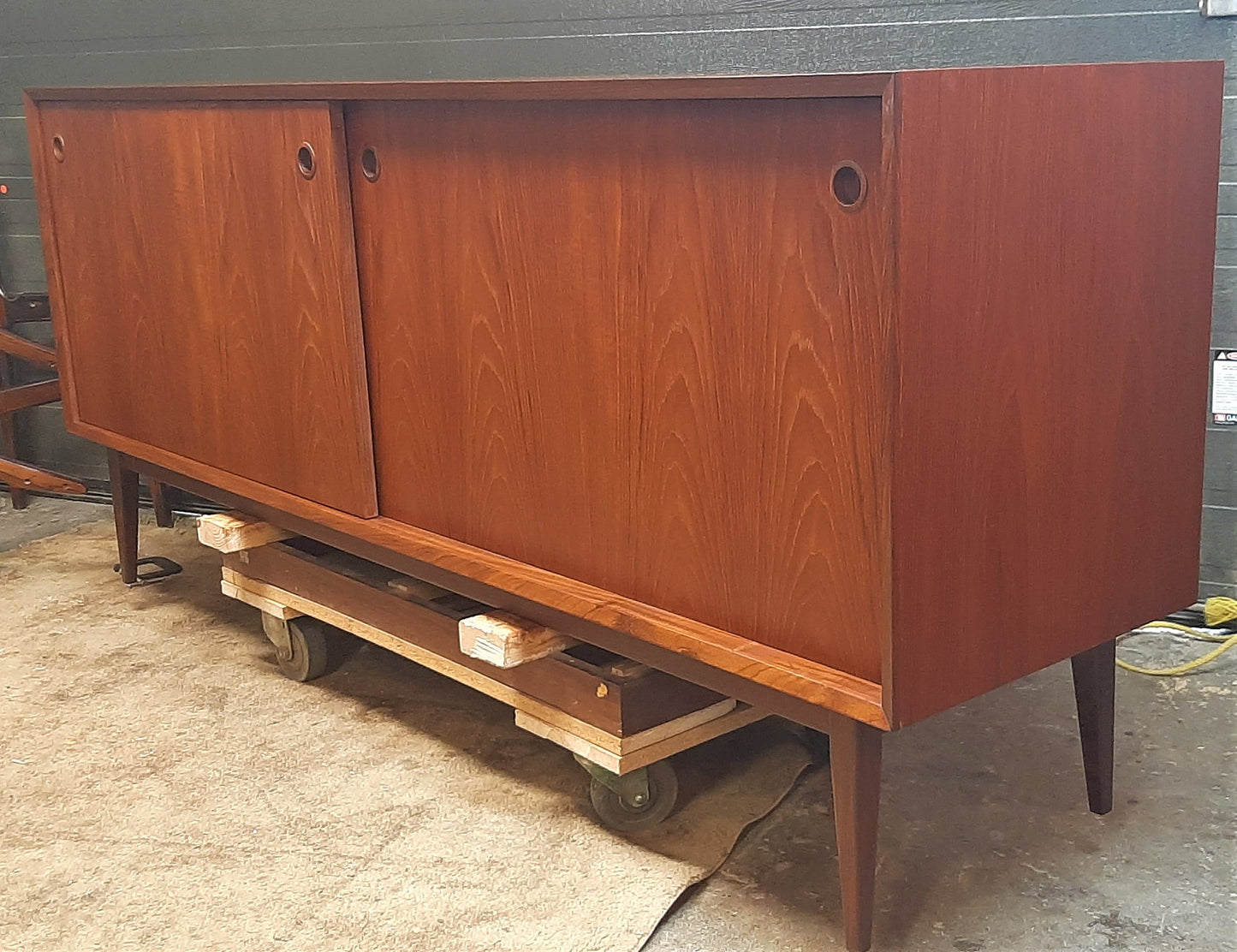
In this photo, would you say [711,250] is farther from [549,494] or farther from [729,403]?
[549,494]

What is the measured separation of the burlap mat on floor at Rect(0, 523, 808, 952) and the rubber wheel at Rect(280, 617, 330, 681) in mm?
24

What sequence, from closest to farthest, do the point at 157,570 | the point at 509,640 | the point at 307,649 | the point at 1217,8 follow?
the point at 509,640 → the point at 1217,8 → the point at 307,649 → the point at 157,570

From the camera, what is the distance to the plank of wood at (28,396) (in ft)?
9.64

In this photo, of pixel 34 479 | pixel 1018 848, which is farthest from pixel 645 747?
pixel 34 479

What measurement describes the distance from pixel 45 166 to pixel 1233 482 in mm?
2060

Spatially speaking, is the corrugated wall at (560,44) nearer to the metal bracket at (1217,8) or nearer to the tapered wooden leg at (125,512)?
the metal bracket at (1217,8)

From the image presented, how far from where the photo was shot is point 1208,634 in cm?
227

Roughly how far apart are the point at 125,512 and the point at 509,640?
1218 millimetres

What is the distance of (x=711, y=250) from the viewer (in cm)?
136

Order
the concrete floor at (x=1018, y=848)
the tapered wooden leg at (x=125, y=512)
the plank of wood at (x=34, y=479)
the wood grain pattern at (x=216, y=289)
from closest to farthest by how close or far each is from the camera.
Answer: the concrete floor at (x=1018, y=848) < the wood grain pattern at (x=216, y=289) < the tapered wooden leg at (x=125, y=512) < the plank of wood at (x=34, y=479)

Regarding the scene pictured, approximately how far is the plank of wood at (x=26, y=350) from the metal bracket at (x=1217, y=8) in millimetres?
2318

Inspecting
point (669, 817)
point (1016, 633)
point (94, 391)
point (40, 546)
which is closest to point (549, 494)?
point (669, 817)

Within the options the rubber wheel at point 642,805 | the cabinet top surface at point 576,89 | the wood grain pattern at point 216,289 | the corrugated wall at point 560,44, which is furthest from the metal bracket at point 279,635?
the corrugated wall at point 560,44

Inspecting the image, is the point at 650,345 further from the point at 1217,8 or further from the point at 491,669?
the point at 1217,8
